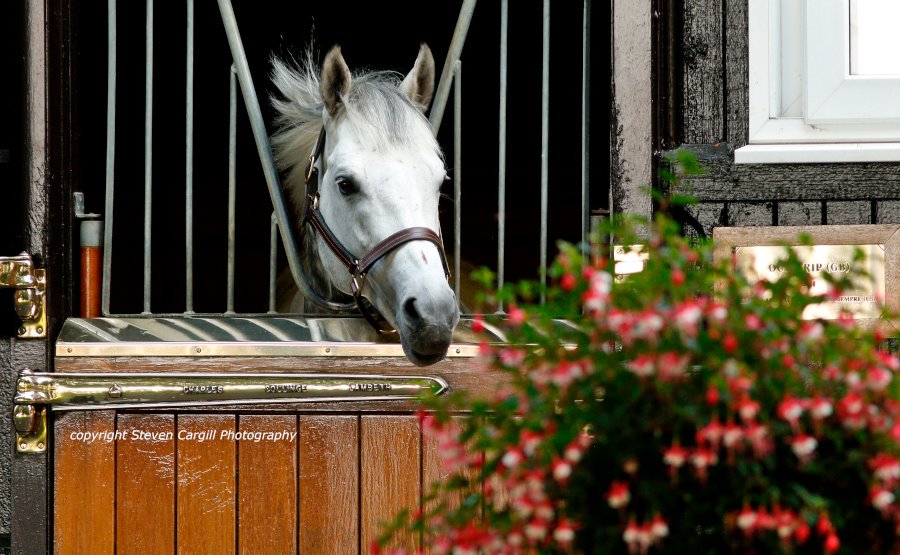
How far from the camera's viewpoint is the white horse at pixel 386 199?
235cm

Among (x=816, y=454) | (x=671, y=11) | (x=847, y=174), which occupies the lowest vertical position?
(x=816, y=454)

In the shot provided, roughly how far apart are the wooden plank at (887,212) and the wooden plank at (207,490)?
171 cm

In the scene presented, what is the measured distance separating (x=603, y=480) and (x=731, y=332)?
0.89ft

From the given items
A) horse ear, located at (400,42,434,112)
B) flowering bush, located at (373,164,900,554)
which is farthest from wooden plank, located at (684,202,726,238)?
flowering bush, located at (373,164,900,554)

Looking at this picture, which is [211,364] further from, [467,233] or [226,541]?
[467,233]

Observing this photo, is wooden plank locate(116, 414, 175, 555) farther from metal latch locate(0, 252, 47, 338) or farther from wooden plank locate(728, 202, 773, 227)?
wooden plank locate(728, 202, 773, 227)

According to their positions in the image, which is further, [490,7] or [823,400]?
[490,7]

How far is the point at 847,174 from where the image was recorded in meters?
2.62

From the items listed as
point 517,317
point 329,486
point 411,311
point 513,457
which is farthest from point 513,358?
point 329,486

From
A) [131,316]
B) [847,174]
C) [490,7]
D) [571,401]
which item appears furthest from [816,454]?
[490,7]

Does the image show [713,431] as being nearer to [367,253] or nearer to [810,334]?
[810,334]

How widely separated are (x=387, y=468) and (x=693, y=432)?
4.34ft

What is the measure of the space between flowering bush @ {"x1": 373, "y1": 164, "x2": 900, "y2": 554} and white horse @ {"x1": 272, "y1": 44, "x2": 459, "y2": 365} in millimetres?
817

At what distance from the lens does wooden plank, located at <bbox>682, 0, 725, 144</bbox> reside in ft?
8.70
